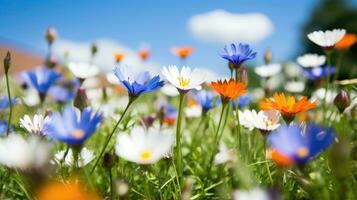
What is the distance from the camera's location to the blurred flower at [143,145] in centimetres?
91

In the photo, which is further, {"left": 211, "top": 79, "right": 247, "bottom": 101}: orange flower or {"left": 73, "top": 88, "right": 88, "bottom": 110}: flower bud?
{"left": 73, "top": 88, "right": 88, "bottom": 110}: flower bud

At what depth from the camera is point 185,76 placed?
1319 millimetres

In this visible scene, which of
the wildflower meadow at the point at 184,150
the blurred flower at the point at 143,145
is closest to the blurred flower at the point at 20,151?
the wildflower meadow at the point at 184,150

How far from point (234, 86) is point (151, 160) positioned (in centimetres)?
38

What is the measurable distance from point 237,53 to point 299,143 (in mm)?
547

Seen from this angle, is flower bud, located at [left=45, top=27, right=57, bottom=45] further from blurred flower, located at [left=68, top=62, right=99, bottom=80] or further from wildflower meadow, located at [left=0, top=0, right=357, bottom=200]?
blurred flower, located at [left=68, top=62, right=99, bottom=80]

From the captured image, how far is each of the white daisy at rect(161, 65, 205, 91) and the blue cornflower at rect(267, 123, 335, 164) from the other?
0.46 meters

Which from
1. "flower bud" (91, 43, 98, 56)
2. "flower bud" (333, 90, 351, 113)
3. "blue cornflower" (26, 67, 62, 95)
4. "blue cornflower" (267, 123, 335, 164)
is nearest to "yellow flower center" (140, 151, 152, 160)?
"blue cornflower" (267, 123, 335, 164)

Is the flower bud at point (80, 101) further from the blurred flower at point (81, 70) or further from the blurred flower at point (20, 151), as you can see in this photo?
the blurred flower at point (20, 151)

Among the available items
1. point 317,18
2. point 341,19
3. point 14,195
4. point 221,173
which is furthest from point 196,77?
point 317,18

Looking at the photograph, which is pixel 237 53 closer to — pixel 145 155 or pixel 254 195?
pixel 145 155

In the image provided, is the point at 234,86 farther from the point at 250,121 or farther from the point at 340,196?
the point at 340,196

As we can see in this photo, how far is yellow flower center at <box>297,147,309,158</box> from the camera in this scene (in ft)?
2.65

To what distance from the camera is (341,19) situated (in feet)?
51.4
